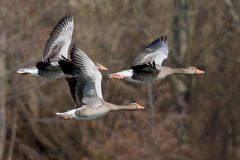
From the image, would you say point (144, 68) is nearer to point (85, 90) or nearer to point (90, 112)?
point (85, 90)

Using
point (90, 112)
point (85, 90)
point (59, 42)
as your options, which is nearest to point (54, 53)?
point (59, 42)

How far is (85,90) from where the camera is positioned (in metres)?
17.2

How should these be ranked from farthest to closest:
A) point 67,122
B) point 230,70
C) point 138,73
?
point 230,70, point 67,122, point 138,73

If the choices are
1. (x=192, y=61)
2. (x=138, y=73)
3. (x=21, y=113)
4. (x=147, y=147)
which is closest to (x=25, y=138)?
(x=21, y=113)

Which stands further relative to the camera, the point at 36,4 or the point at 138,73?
the point at 36,4

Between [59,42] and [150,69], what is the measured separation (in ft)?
7.45

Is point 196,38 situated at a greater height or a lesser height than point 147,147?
greater

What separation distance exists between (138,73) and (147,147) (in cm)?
1366

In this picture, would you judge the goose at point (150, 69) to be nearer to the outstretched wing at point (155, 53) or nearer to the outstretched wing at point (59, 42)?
the outstretched wing at point (155, 53)

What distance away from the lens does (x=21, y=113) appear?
3294cm

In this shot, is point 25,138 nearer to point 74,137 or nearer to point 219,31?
point 74,137

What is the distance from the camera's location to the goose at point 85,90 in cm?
1706

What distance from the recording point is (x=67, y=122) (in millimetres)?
32062

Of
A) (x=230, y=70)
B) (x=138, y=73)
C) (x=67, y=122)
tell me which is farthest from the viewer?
(x=230, y=70)
